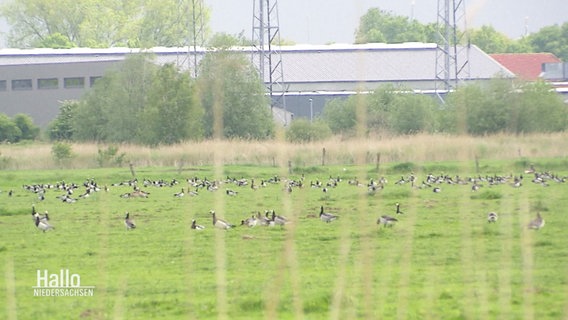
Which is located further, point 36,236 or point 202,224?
point 202,224

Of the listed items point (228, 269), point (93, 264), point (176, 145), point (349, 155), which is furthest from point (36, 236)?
point (176, 145)

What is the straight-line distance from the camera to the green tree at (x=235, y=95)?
6856cm

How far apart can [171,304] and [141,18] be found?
137792 mm

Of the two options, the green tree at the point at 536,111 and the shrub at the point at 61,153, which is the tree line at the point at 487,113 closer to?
the green tree at the point at 536,111

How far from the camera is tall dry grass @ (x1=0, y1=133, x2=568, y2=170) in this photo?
180ft

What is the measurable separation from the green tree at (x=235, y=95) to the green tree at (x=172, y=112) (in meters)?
3.23

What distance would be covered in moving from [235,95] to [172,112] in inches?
221

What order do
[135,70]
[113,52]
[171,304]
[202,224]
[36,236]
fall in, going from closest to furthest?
[171,304], [36,236], [202,224], [135,70], [113,52]

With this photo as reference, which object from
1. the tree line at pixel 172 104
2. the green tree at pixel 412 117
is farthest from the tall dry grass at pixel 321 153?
the green tree at pixel 412 117

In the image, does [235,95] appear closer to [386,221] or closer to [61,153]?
[61,153]

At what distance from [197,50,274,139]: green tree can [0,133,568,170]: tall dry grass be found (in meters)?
8.98

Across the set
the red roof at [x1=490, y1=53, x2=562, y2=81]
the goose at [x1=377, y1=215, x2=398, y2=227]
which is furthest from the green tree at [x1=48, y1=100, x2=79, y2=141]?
the red roof at [x1=490, y1=53, x2=562, y2=81]

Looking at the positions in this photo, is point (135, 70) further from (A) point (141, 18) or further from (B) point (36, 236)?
(A) point (141, 18)

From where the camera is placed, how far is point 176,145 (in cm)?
6166
